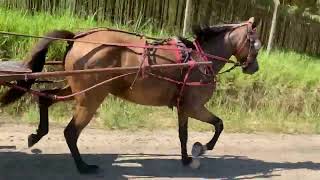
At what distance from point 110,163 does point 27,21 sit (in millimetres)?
4157

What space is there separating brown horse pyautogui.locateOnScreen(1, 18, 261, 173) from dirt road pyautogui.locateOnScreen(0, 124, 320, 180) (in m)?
0.30

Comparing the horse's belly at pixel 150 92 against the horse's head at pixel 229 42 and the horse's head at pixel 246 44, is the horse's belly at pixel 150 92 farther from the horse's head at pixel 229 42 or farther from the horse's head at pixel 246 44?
the horse's head at pixel 246 44

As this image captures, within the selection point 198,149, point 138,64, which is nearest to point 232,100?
point 198,149

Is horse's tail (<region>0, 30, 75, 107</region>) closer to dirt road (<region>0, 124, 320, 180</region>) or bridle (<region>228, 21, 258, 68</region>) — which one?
dirt road (<region>0, 124, 320, 180</region>)

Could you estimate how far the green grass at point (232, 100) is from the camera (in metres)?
9.62

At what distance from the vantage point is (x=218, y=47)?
7660 millimetres

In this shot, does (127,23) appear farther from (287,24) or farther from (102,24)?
(287,24)

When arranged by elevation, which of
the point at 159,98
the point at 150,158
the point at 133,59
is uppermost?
the point at 133,59

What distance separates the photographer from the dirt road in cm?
703

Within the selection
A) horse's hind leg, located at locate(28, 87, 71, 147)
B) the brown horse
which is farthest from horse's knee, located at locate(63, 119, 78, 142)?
horse's hind leg, located at locate(28, 87, 71, 147)

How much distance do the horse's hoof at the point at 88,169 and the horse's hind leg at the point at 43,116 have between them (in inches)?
29.3

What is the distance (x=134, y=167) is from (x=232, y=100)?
4.24 m

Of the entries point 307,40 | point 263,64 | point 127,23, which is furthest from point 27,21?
point 307,40

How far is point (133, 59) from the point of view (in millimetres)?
7082
